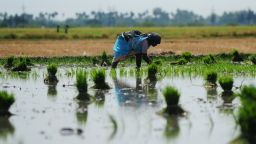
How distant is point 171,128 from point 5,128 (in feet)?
8.83

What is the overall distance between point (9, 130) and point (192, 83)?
7029mm

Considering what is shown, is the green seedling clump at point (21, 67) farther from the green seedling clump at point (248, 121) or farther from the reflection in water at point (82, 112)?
the green seedling clump at point (248, 121)

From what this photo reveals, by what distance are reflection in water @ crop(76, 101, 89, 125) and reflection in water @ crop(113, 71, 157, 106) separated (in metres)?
0.78

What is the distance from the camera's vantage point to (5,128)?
978cm

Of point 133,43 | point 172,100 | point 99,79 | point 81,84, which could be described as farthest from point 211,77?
point 172,100

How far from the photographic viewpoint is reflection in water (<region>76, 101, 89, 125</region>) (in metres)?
10.4

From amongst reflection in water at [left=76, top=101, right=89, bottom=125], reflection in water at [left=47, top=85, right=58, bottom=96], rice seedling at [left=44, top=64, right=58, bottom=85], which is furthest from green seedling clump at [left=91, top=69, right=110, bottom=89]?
rice seedling at [left=44, top=64, right=58, bottom=85]

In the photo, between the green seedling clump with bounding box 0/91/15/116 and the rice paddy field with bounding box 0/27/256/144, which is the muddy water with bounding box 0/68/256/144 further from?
the green seedling clump with bounding box 0/91/15/116

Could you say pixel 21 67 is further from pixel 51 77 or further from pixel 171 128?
pixel 171 128

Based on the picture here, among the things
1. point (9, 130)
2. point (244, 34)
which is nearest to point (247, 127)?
point (9, 130)

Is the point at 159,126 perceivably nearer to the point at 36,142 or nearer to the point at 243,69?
the point at 36,142

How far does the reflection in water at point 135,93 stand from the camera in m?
12.5

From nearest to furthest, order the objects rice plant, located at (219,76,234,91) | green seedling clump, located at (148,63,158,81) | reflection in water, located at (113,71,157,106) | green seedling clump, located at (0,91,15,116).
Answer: green seedling clump, located at (0,91,15,116), reflection in water, located at (113,71,157,106), rice plant, located at (219,76,234,91), green seedling clump, located at (148,63,158,81)

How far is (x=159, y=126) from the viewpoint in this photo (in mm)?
9797
